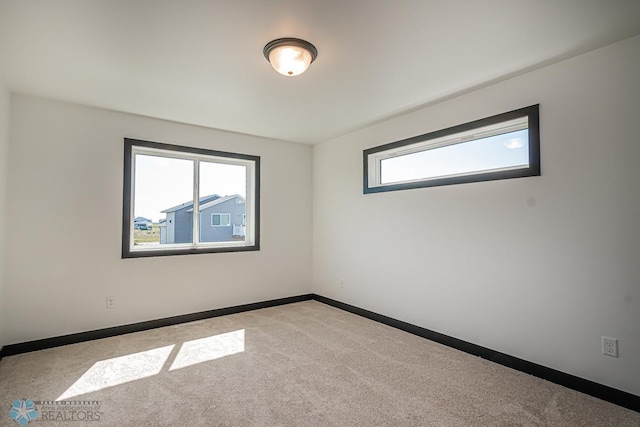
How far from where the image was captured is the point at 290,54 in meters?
2.28

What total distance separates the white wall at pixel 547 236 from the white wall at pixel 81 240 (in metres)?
2.54

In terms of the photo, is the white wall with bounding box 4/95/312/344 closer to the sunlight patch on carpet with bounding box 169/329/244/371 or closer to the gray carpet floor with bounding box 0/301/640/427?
the gray carpet floor with bounding box 0/301/640/427

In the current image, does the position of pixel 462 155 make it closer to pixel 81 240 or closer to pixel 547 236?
pixel 547 236

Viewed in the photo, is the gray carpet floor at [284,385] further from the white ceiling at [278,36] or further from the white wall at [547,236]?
the white ceiling at [278,36]

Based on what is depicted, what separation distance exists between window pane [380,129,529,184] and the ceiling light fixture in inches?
71.8

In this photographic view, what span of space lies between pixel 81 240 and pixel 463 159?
408 centimetres

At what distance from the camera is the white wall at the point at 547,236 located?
2.21 m

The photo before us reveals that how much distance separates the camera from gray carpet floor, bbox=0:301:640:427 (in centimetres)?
203

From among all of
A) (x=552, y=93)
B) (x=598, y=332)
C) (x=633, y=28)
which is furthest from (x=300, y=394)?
(x=633, y=28)

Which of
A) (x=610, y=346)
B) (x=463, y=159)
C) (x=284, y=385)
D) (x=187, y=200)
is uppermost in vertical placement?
(x=463, y=159)

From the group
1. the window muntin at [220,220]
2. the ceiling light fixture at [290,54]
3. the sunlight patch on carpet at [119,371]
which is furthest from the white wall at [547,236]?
the sunlight patch on carpet at [119,371]

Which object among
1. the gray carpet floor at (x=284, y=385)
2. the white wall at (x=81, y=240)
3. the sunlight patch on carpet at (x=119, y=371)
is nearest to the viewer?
the gray carpet floor at (x=284, y=385)

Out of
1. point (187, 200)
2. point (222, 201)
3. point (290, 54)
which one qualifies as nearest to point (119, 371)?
point (187, 200)

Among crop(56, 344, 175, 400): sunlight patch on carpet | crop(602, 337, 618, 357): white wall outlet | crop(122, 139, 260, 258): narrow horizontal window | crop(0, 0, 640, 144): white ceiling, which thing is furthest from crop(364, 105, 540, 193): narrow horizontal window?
crop(56, 344, 175, 400): sunlight patch on carpet
